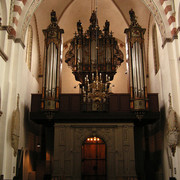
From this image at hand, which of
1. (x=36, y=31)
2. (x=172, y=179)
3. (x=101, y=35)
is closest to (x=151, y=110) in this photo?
(x=172, y=179)

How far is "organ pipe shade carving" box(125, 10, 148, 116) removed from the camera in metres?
13.8

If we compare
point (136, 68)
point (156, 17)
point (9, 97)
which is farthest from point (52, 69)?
point (156, 17)

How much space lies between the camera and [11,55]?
483 inches

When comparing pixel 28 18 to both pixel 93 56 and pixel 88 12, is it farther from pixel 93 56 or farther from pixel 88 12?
pixel 88 12

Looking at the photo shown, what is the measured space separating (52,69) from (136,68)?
A: 4.18 meters

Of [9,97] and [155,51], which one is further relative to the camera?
[155,51]

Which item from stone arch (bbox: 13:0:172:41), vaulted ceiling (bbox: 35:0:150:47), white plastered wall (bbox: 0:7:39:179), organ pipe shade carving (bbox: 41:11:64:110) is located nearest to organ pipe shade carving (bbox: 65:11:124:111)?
organ pipe shade carving (bbox: 41:11:64:110)

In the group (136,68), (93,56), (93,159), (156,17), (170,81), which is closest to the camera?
(170,81)

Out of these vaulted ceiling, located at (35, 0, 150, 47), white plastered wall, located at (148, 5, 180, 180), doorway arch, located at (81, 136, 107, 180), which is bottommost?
doorway arch, located at (81, 136, 107, 180)

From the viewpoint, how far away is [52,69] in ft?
47.9

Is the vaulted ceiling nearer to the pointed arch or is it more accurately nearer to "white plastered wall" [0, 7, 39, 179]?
the pointed arch

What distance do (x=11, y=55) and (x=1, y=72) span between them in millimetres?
1078

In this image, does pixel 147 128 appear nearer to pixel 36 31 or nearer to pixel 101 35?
pixel 101 35

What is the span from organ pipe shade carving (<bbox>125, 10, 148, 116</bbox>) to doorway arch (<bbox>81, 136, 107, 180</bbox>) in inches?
116
